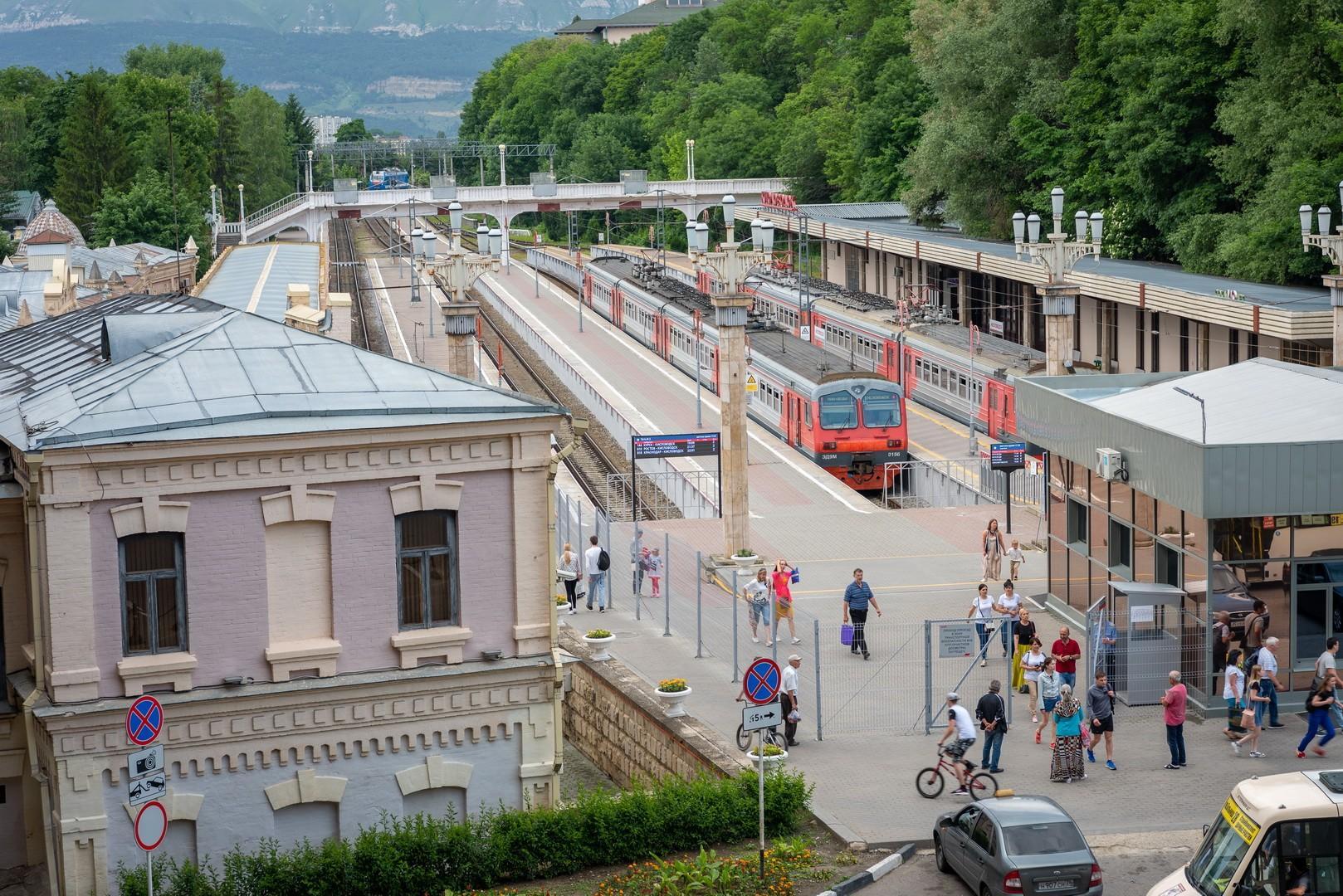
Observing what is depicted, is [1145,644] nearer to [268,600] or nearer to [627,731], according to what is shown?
[627,731]

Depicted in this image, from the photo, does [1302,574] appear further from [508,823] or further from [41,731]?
[41,731]

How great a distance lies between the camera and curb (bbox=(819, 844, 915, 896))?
18.1m

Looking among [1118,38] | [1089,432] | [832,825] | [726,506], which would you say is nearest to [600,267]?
[1118,38]

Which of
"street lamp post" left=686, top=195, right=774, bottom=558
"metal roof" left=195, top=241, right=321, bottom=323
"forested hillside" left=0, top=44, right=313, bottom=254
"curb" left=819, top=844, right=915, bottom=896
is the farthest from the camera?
"forested hillside" left=0, top=44, right=313, bottom=254

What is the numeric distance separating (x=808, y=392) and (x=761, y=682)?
29894mm

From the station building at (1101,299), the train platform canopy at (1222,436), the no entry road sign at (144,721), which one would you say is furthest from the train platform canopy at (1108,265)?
the no entry road sign at (144,721)

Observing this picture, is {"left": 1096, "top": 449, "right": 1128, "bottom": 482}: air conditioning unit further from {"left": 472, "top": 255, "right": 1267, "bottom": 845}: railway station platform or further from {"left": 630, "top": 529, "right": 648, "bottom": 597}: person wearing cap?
{"left": 630, "top": 529, "right": 648, "bottom": 597}: person wearing cap

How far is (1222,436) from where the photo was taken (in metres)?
24.0

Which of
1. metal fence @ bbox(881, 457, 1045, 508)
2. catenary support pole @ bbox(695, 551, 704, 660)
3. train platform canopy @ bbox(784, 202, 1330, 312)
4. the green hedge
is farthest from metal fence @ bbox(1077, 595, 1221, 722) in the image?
train platform canopy @ bbox(784, 202, 1330, 312)

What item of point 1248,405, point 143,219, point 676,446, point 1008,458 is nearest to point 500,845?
point 1248,405

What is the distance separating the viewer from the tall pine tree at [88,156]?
11250cm

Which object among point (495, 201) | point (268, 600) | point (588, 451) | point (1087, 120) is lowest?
point (588, 451)

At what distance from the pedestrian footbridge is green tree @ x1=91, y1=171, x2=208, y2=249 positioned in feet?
11.2

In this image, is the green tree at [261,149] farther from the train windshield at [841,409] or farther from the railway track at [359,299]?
the train windshield at [841,409]
